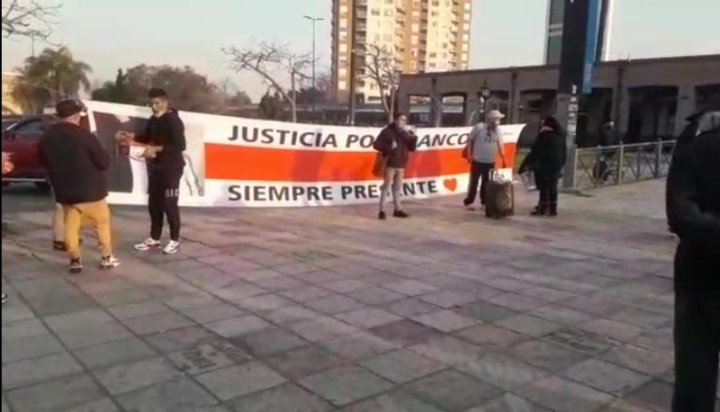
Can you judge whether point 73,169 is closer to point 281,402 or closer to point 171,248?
point 171,248

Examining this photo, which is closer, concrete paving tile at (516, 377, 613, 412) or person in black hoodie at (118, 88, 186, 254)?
concrete paving tile at (516, 377, 613, 412)

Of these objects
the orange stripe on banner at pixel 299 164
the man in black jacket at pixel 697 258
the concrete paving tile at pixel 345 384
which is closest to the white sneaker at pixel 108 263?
the concrete paving tile at pixel 345 384

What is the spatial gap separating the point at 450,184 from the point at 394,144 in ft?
11.5

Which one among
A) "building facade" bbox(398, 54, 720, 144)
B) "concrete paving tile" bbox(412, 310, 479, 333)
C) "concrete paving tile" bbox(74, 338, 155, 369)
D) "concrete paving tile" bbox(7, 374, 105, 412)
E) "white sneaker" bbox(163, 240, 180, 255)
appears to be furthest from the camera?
"building facade" bbox(398, 54, 720, 144)

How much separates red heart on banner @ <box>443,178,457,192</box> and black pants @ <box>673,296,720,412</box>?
9638mm

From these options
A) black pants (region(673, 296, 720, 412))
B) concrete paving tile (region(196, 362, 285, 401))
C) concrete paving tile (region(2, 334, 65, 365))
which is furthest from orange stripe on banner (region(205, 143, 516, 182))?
black pants (region(673, 296, 720, 412))

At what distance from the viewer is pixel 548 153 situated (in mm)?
9812

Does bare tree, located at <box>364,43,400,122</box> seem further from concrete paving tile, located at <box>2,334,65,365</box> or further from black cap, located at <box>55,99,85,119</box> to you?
concrete paving tile, located at <box>2,334,65,365</box>

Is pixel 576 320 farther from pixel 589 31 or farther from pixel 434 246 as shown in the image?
pixel 589 31

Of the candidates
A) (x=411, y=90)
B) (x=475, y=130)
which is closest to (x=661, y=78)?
(x=411, y=90)

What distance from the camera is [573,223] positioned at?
9633 millimetres

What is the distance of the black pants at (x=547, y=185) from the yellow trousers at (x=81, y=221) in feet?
22.0

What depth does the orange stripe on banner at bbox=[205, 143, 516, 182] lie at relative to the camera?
9297 mm

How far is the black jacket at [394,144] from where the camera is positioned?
9.16 m
